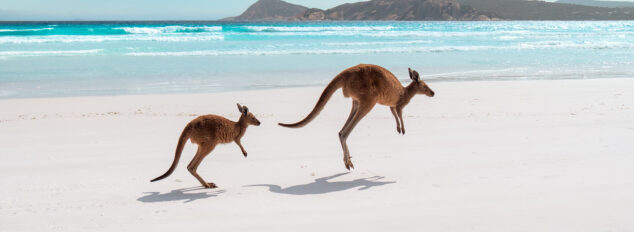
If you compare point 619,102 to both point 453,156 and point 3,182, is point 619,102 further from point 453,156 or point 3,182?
point 3,182

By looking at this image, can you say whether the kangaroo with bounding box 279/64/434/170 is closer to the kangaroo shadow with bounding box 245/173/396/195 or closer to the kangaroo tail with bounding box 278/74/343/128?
the kangaroo tail with bounding box 278/74/343/128

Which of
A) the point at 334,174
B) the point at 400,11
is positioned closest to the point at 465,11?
the point at 400,11

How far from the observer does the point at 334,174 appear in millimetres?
4547

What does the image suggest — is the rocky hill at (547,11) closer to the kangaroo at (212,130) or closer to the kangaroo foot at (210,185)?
the kangaroo foot at (210,185)

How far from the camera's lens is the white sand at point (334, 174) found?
132 inches

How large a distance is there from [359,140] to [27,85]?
9.64 meters

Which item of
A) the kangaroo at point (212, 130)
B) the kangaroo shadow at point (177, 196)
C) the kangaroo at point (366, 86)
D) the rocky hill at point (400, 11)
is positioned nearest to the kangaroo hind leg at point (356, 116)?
the kangaroo at point (366, 86)

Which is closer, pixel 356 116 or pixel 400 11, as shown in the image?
pixel 356 116

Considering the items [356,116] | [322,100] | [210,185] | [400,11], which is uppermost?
[400,11]

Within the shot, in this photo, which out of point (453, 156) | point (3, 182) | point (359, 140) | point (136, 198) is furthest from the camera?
point (359, 140)

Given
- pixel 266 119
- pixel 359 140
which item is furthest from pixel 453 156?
pixel 266 119

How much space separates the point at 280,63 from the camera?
62.0ft

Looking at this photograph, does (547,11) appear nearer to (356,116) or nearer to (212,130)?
(356,116)

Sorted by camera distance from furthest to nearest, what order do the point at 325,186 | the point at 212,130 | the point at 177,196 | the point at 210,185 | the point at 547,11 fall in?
the point at 547,11 < the point at 325,186 < the point at 210,185 < the point at 177,196 < the point at 212,130
